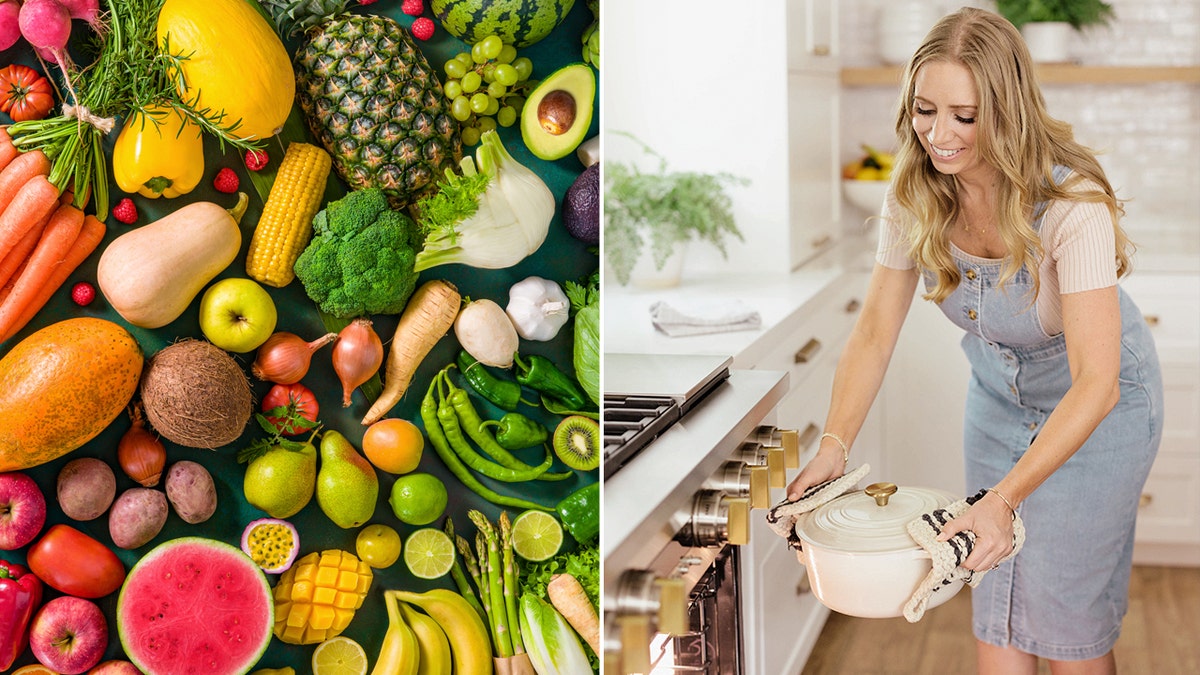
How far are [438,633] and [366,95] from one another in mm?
697

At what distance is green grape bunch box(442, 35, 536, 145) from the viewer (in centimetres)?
132

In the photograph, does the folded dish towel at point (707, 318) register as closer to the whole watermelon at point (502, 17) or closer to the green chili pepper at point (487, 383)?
the green chili pepper at point (487, 383)

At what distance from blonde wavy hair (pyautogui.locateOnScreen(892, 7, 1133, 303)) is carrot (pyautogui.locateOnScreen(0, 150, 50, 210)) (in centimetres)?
108

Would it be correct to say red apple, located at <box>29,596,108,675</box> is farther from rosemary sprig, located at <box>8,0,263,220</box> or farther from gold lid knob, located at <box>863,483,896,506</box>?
gold lid knob, located at <box>863,483,896,506</box>

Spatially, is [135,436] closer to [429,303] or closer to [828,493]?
[429,303]

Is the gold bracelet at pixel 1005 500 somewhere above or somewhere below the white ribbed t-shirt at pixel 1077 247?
below

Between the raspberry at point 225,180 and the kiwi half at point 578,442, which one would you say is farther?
the kiwi half at point 578,442

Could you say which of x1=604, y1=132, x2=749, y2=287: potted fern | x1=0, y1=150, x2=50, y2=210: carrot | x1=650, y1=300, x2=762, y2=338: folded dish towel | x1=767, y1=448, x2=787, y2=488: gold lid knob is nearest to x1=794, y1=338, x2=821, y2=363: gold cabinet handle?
x1=650, y1=300, x2=762, y2=338: folded dish towel

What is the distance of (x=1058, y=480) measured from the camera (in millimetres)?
1621

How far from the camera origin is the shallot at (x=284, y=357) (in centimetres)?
132

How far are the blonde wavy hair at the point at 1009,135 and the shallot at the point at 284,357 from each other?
838 millimetres

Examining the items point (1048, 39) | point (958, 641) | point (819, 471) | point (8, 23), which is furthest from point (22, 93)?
point (1048, 39)

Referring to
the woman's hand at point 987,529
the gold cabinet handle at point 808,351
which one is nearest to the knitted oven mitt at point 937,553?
the woman's hand at point 987,529

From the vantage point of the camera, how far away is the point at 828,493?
1.28 m
